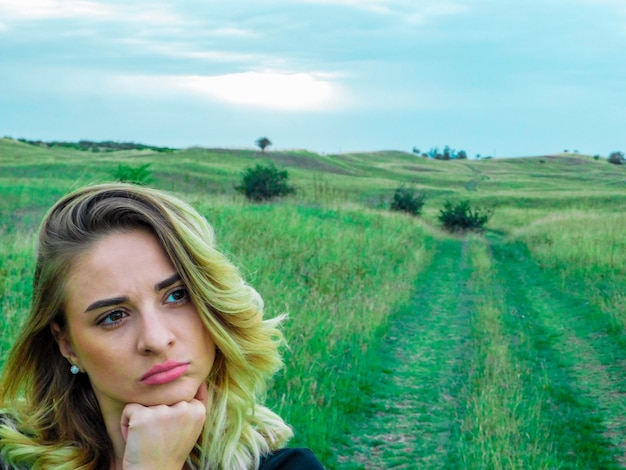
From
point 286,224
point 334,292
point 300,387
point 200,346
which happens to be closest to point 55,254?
point 200,346

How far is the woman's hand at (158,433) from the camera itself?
5.61ft

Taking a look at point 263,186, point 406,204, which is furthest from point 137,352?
point 406,204

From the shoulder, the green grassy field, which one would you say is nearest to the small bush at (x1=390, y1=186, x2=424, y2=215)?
the green grassy field

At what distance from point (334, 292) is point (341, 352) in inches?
93.0

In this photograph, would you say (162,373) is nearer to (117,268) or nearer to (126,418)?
(126,418)

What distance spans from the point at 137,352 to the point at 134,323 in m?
0.08

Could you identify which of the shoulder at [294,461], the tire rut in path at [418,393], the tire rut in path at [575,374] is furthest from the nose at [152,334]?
the tire rut in path at [575,374]

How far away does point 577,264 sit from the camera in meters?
13.8

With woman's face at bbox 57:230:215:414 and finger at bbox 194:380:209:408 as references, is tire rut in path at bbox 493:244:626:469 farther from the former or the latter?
woman's face at bbox 57:230:215:414

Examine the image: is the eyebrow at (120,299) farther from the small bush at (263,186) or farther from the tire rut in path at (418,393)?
the small bush at (263,186)

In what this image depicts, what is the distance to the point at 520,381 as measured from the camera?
6.79 m

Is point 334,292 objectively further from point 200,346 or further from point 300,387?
point 200,346

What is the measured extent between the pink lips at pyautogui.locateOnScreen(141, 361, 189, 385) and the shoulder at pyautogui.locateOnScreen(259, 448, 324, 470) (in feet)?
1.16

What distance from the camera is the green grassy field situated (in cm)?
537
